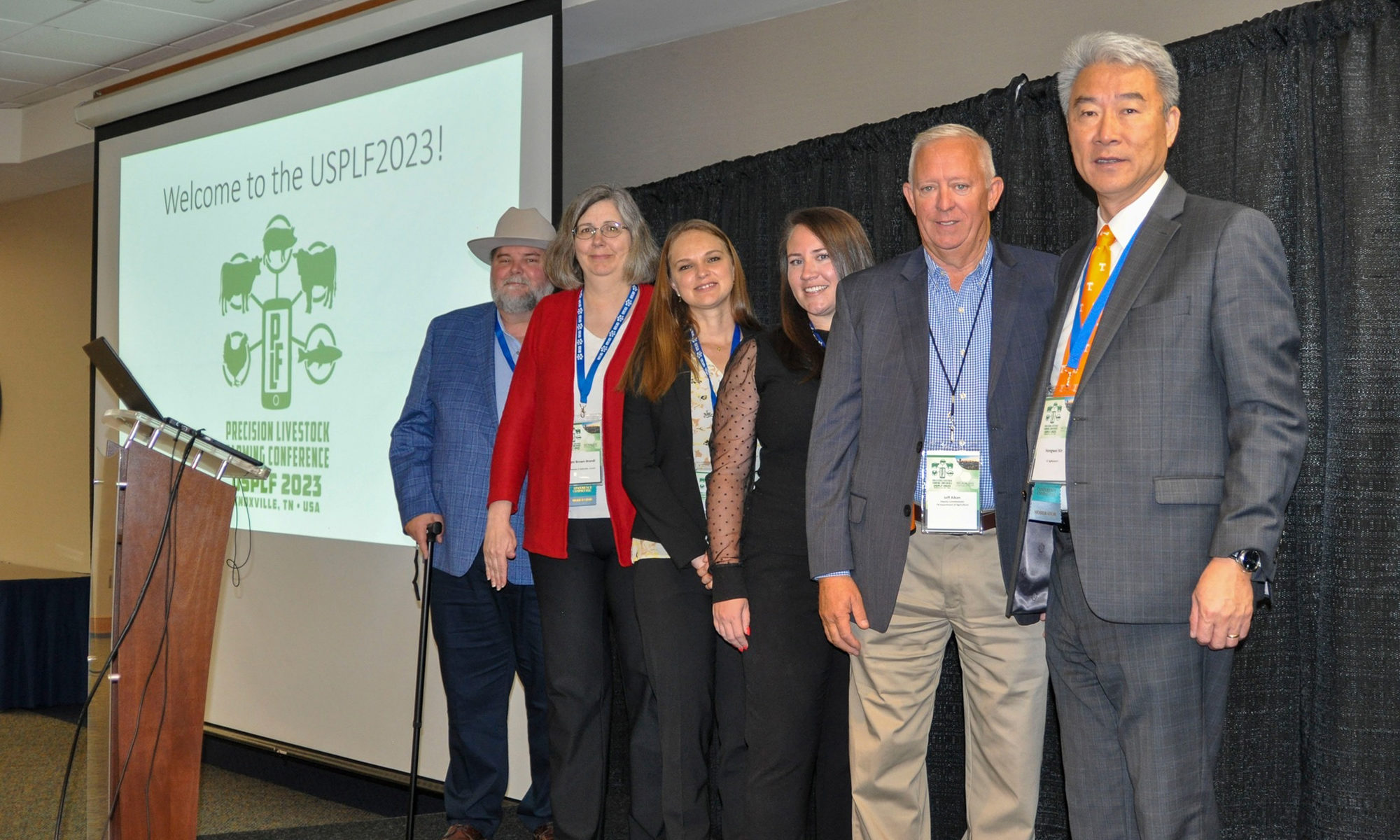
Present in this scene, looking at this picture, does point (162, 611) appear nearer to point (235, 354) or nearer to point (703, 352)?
point (703, 352)

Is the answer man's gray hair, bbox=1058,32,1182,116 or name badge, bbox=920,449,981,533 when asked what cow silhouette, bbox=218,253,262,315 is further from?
man's gray hair, bbox=1058,32,1182,116

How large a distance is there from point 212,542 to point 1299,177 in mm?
2521

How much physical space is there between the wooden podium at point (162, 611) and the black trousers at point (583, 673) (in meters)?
0.73

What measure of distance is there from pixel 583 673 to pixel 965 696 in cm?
91

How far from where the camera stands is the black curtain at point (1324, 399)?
214 cm

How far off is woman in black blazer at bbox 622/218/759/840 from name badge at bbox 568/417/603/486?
15cm

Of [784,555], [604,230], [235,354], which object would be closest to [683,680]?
[784,555]

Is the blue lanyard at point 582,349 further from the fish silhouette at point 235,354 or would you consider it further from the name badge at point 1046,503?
the fish silhouette at point 235,354

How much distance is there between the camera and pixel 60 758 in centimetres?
486

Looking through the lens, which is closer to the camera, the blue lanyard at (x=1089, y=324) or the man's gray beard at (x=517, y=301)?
the blue lanyard at (x=1089, y=324)

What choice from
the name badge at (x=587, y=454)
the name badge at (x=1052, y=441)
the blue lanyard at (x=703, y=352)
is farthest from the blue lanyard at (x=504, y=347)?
the name badge at (x=1052, y=441)

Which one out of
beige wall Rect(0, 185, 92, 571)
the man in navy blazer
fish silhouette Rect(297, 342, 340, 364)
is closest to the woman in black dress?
the man in navy blazer

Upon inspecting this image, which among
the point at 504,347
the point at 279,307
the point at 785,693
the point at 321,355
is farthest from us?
the point at 279,307

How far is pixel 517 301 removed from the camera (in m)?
3.26
